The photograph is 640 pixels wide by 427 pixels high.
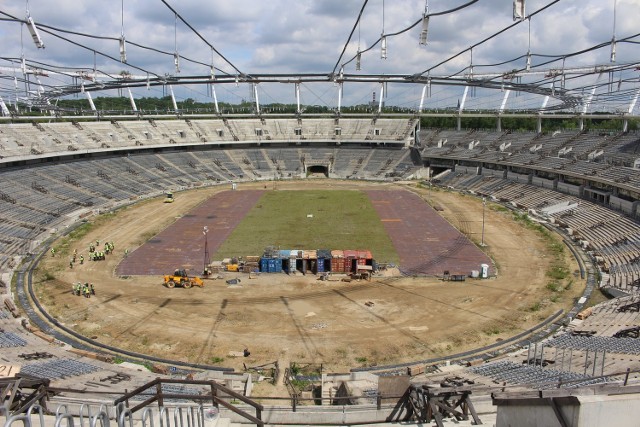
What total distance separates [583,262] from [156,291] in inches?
1209

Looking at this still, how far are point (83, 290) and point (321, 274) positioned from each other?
51.0 ft

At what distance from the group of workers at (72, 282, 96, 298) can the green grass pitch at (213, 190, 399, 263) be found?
32.8 ft

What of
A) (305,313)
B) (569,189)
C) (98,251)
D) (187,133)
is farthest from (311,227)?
(187,133)

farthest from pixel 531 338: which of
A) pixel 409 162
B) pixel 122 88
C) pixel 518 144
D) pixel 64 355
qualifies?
pixel 122 88

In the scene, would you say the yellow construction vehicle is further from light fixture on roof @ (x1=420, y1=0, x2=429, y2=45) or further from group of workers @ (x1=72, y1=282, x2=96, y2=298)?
light fixture on roof @ (x1=420, y1=0, x2=429, y2=45)

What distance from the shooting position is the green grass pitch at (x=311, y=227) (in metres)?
40.8

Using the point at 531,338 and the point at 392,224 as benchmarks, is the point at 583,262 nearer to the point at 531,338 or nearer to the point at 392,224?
the point at 531,338

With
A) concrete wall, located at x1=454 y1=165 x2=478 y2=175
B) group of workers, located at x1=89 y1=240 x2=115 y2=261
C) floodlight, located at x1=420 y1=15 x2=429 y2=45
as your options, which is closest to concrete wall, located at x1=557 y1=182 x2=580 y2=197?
concrete wall, located at x1=454 y1=165 x2=478 y2=175

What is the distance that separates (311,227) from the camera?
47.5m

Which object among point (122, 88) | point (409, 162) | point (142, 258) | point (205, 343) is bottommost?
point (205, 343)

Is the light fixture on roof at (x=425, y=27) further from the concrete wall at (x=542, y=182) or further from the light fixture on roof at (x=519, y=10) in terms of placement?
the concrete wall at (x=542, y=182)

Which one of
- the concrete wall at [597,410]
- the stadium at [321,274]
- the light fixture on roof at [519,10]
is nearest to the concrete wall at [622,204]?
the stadium at [321,274]

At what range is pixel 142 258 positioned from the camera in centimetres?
3822

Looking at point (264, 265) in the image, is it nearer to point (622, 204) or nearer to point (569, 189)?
point (622, 204)
